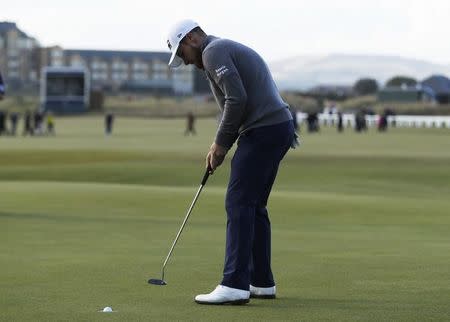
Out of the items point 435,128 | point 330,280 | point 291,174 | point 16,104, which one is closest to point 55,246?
point 330,280

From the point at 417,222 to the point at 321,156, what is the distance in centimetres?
2987

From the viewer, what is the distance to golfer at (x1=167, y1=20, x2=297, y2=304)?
954cm

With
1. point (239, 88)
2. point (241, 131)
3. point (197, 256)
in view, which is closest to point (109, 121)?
point (197, 256)

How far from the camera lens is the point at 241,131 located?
9812 millimetres

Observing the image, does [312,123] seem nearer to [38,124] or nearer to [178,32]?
[38,124]

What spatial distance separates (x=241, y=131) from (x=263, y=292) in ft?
3.93

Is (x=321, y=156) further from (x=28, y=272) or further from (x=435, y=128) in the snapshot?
(x=435, y=128)

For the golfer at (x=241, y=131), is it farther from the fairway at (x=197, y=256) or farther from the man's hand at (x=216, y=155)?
the fairway at (x=197, y=256)

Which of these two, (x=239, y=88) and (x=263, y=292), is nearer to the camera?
(x=239, y=88)

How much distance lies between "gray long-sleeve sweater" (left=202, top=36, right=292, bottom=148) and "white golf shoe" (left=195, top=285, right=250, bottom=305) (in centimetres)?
100

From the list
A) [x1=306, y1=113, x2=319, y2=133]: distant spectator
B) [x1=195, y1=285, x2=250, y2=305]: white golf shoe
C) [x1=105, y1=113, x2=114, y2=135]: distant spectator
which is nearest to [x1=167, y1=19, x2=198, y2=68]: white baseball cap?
[x1=195, y1=285, x2=250, y2=305]: white golf shoe

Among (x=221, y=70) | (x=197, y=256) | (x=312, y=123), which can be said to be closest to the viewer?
(x=221, y=70)

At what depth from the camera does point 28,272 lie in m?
11.6

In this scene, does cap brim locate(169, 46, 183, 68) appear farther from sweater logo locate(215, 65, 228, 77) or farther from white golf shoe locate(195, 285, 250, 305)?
white golf shoe locate(195, 285, 250, 305)
